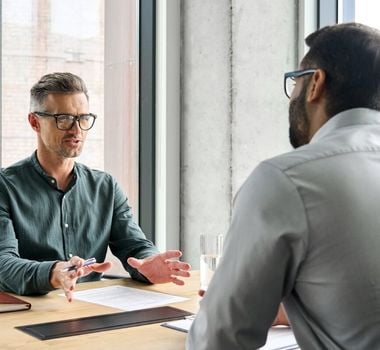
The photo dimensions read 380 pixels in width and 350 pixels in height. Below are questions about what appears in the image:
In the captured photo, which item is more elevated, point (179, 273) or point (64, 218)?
point (64, 218)

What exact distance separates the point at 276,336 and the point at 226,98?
7.39ft

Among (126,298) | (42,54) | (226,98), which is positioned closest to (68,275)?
(126,298)

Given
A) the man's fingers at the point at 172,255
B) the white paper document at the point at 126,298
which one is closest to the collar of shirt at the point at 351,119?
the white paper document at the point at 126,298

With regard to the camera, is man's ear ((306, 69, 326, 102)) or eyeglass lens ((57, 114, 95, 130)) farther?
eyeglass lens ((57, 114, 95, 130))

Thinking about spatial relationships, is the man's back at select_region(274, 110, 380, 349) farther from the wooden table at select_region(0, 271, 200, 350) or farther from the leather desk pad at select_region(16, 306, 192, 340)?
the leather desk pad at select_region(16, 306, 192, 340)

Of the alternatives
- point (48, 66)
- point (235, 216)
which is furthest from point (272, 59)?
point (235, 216)

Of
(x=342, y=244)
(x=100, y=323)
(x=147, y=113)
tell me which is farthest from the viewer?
(x=147, y=113)

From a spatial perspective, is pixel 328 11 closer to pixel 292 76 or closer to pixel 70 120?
pixel 70 120

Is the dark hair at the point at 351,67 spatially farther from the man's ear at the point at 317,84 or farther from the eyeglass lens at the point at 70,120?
the eyeglass lens at the point at 70,120

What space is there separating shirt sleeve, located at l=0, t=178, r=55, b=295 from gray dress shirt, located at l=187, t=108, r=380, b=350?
1070 mm

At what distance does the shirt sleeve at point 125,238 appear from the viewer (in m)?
2.79

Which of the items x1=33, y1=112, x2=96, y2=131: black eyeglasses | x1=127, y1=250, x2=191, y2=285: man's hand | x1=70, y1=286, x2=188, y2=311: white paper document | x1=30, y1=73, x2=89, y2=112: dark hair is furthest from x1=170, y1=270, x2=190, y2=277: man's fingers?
x1=30, y1=73, x2=89, y2=112: dark hair

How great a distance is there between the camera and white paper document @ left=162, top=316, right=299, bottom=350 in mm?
1637

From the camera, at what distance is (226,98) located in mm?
3836
